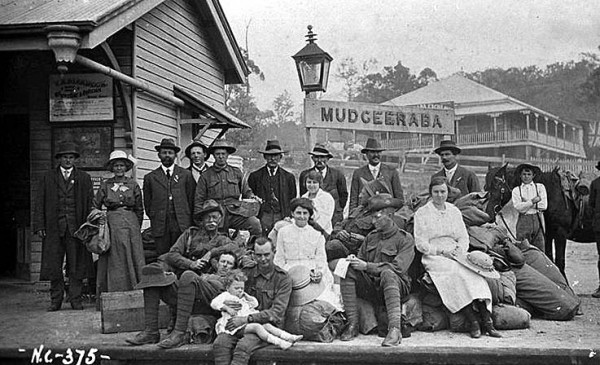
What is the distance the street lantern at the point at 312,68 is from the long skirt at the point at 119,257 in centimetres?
308

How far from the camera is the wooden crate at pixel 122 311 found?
623cm

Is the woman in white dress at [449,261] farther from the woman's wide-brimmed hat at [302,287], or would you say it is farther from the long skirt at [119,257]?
the long skirt at [119,257]

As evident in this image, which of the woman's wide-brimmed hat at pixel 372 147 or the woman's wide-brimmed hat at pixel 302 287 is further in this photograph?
the woman's wide-brimmed hat at pixel 372 147

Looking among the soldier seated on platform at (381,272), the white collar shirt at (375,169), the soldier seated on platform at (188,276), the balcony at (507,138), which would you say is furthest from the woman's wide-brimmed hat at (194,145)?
the balcony at (507,138)

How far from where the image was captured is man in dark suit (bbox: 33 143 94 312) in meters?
7.46

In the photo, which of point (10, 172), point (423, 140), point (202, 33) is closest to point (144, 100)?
point (10, 172)

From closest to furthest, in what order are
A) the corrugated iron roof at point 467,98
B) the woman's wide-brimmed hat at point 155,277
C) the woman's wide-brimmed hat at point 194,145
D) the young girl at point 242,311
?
the young girl at point 242,311, the woman's wide-brimmed hat at point 155,277, the woman's wide-brimmed hat at point 194,145, the corrugated iron roof at point 467,98

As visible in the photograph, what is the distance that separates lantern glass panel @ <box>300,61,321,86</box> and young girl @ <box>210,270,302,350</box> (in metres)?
3.69

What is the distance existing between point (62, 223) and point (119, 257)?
901mm

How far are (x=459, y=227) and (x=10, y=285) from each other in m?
6.98

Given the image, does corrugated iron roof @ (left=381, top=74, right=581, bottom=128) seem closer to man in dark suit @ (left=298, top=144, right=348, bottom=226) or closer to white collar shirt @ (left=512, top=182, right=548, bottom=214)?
white collar shirt @ (left=512, top=182, right=548, bottom=214)

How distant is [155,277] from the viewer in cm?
591

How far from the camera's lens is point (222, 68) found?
14.1m

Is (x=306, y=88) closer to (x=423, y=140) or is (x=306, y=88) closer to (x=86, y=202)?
(x=86, y=202)
